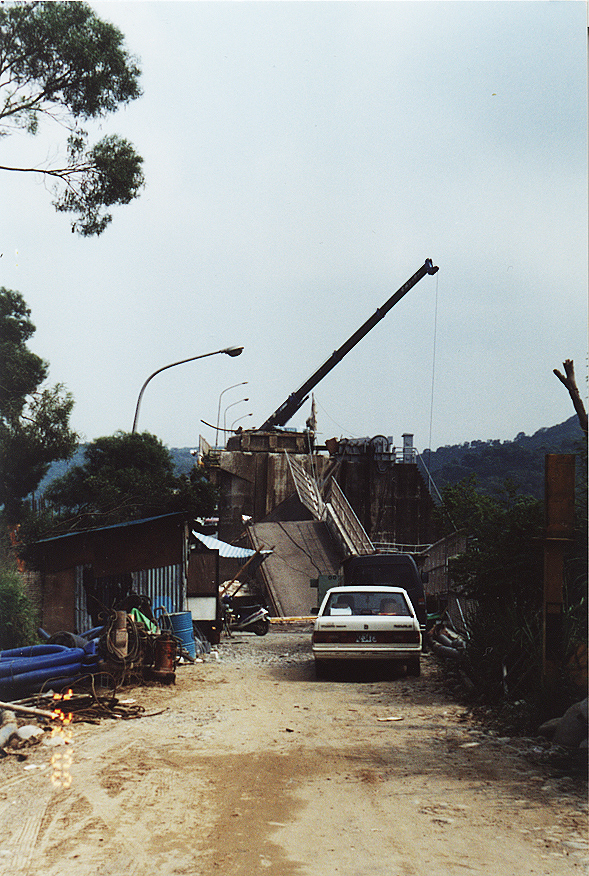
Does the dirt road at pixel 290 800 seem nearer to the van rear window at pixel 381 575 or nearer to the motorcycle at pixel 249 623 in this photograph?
the van rear window at pixel 381 575

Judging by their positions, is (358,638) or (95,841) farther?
(358,638)

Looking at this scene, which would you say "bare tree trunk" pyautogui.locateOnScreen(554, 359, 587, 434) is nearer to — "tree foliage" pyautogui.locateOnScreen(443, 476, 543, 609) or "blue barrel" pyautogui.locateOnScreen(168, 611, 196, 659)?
"tree foliage" pyautogui.locateOnScreen(443, 476, 543, 609)

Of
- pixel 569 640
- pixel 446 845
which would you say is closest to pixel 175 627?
pixel 569 640

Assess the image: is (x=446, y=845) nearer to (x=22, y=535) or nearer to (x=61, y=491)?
(x=22, y=535)

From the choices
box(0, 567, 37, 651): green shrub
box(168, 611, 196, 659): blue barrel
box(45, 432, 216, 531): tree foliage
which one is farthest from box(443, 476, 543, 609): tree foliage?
box(0, 567, 37, 651): green shrub

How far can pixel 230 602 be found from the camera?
89.2 feet

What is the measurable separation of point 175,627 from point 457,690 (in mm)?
6424

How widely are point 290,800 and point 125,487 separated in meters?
21.7

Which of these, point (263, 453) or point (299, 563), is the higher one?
point (263, 453)

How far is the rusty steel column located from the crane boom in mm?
38354

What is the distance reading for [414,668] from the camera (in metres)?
13.4

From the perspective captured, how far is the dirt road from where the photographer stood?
185 inches

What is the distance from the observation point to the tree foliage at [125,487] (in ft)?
74.4

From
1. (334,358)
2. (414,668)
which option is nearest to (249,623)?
(414,668)
